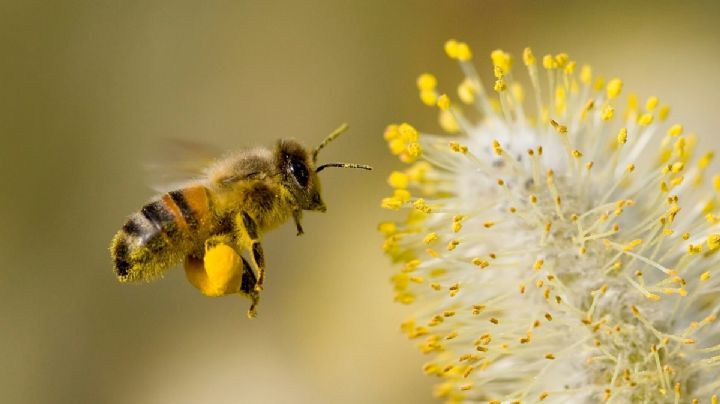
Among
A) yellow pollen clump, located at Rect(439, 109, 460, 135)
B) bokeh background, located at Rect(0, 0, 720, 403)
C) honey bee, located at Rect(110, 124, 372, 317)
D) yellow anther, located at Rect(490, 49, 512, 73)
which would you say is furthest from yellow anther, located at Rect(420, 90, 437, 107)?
bokeh background, located at Rect(0, 0, 720, 403)

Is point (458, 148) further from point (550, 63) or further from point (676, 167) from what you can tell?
point (676, 167)

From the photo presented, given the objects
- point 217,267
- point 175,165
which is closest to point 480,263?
point 217,267

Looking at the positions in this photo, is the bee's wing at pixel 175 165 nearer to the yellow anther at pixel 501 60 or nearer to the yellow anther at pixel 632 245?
the yellow anther at pixel 501 60

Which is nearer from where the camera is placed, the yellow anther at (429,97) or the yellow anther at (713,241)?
the yellow anther at (713,241)

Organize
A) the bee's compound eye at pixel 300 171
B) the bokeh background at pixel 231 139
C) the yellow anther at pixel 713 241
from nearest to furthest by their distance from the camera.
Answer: the yellow anther at pixel 713 241 < the bee's compound eye at pixel 300 171 < the bokeh background at pixel 231 139

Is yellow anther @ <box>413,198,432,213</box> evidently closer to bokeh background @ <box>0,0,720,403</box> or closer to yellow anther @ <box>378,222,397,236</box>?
yellow anther @ <box>378,222,397,236</box>

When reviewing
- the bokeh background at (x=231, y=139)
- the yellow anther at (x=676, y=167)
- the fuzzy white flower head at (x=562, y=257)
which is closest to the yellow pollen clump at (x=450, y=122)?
the fuzzy white flower head at (x=562, y=257)
